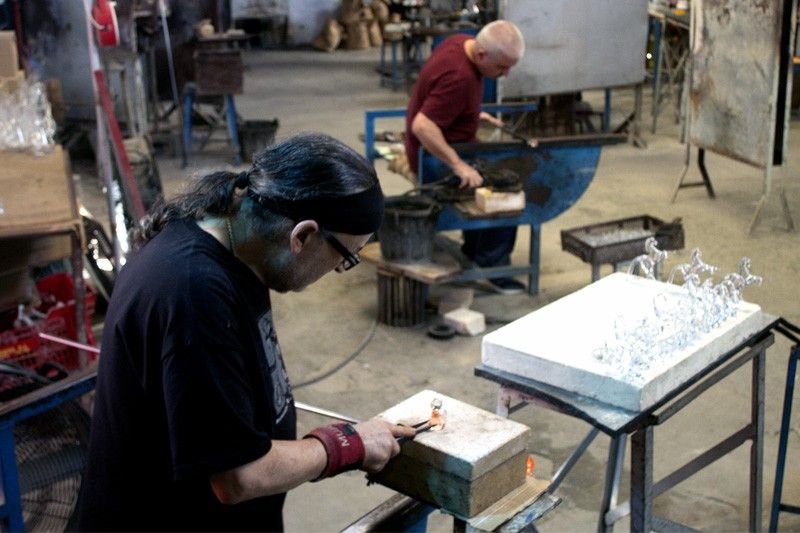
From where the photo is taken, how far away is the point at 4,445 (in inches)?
105

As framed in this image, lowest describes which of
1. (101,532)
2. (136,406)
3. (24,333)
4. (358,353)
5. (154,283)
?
(358,353)

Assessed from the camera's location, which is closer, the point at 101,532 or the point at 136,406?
the point at 136,406

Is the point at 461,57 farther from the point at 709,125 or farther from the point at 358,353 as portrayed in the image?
the point at 709,125

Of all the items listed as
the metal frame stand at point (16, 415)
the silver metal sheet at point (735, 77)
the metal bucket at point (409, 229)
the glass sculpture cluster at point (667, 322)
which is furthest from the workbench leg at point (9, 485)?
the silver metal sheet at point (735, 77)

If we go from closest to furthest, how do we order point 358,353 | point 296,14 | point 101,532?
point 101,532
point 358,353
point 296,14

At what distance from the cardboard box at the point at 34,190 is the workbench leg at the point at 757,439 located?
2.57 meters

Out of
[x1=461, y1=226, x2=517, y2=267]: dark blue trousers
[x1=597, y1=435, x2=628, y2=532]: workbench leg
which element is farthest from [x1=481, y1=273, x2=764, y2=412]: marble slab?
[x1=461, y1=226, x2=517, y2=267]: dark blue trousers

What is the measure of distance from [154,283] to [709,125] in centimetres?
601

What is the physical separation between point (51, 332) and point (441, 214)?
6.99 ft

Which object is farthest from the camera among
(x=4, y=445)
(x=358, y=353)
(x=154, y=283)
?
(x=358, y=353)

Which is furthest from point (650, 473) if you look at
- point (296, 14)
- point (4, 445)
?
point (296, 14)

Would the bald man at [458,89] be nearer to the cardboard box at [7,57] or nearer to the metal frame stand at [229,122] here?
the cardboard box at [7,57]

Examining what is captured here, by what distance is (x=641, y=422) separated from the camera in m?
2.54

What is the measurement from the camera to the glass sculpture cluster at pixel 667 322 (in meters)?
2.58
